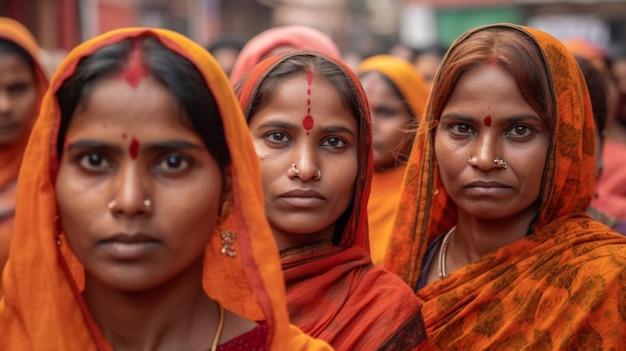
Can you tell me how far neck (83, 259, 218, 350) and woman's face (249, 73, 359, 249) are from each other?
883 mm

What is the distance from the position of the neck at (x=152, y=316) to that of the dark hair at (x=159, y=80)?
0.38 metres

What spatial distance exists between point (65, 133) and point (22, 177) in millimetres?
152

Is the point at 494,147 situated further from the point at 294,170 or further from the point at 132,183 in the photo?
the point at 132,183

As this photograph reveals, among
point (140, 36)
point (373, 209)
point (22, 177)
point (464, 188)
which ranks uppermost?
point (140, 36)

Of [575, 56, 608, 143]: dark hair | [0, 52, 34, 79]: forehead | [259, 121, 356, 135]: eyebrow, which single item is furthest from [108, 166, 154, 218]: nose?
[0, 52, 34, 79]: forehead

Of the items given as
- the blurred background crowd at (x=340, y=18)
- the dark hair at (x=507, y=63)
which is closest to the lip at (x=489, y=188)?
the dark hair at (x=507, y=63)

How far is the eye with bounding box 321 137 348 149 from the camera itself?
10.6 feet

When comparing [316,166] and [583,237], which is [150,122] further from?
[583,237]

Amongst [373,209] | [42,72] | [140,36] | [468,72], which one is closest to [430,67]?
[373,209]

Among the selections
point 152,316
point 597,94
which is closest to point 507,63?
point 597,94

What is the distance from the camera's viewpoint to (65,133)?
7.14ft

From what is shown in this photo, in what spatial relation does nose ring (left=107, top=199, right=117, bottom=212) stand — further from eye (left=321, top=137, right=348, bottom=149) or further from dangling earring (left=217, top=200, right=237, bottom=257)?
eye (left=321, top=137, right=348, bottom=149)

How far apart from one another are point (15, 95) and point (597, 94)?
3188mm

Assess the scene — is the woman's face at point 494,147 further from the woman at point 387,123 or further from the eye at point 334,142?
the woman at point 387,123
